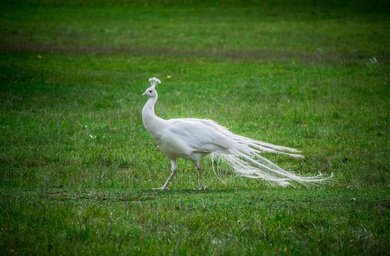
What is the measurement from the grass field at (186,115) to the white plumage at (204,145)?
32 centimetres

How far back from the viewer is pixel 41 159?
1172 centimetres

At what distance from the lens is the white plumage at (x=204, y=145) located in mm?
9844

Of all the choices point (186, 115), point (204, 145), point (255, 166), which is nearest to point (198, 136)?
point (204, 145)

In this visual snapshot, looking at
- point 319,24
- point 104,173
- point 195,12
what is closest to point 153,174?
point 104,173

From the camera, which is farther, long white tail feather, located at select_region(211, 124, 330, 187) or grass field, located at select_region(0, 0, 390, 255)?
long white tail feather, located at select_region(211, 124, 330, 187)

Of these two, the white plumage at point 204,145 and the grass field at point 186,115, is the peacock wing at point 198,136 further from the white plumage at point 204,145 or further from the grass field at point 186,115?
the grass field at point 186,115

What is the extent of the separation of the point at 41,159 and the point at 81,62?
14.4 m

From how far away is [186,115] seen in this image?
52.8ft

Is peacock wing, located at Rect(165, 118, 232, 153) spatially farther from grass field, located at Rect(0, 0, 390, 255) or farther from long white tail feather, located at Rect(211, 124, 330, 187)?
grass field, located at Rect(0, 0, 390, 255)

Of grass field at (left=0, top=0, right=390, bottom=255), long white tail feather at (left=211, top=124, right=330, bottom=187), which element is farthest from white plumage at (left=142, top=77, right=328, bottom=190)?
grass field at (left=0, top=0, right=390, bottom=255)

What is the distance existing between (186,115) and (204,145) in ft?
20.0

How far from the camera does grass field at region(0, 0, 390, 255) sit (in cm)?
769

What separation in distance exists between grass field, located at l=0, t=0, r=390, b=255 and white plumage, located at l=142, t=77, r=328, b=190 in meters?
0.32

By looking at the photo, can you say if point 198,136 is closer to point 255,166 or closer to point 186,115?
point 255,166
